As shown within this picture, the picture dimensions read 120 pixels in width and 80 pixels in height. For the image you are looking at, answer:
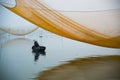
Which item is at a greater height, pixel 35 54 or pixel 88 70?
pixel 35 54

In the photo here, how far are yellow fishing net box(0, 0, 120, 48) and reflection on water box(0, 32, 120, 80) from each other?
2.7 inches

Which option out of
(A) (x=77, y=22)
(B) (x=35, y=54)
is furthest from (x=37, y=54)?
(A) (x=77, y=22)

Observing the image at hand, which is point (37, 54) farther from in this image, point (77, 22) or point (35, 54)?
point (77, 22)

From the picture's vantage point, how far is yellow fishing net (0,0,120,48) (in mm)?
2104

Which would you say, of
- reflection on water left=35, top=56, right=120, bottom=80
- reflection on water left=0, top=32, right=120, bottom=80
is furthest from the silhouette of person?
reflection on water left=35, top=56, right=120, bottom=80

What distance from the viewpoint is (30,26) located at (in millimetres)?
2189

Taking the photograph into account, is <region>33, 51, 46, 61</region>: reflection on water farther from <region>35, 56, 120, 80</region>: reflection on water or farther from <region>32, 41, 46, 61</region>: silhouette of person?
<region>35, 56, 120, 80</region>: reflection on water

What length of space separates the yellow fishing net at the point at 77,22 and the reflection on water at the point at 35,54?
69mm

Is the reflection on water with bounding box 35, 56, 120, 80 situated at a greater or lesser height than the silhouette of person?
lesser

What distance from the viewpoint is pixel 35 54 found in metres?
2.16

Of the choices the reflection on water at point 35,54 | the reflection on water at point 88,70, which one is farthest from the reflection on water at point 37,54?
the reflection on water at point 88,70

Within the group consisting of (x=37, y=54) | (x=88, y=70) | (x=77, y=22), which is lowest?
(x=88, y=70)

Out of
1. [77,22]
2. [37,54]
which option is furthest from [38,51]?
[77,22]

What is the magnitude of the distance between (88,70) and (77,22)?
0.48 m
